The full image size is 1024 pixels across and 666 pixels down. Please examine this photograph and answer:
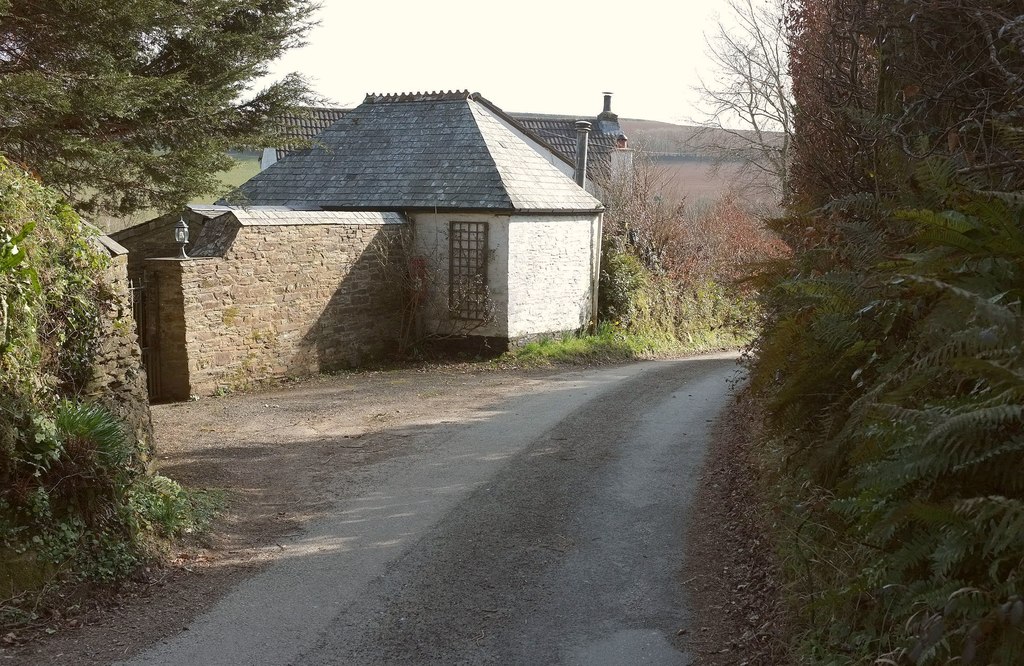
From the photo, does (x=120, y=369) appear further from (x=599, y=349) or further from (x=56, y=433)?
(x=599, y=349)

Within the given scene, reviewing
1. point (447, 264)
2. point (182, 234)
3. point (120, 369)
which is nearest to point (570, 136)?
point (447, 264)

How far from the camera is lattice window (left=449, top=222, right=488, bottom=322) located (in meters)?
20.0

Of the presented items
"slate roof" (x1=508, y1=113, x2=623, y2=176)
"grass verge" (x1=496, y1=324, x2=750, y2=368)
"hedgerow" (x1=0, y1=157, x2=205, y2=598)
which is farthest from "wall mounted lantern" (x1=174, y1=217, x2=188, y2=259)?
"slate roof" (x1=508, y1=113, x2=623, y2=176)

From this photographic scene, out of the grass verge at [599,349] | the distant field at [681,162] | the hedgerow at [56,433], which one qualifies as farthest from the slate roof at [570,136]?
the hedgerow at [56,433]

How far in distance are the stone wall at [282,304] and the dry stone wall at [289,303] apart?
18mm

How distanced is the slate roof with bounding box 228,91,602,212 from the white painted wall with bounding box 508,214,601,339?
1.60ft

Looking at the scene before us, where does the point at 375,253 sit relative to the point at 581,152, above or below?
below

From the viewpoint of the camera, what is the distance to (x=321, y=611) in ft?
21.6

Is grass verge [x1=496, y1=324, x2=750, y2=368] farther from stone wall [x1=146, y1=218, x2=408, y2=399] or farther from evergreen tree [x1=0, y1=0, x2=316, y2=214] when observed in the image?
evergreen tree [x1=0, y1=0, x2=316, y2=214]

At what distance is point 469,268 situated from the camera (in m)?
20.1

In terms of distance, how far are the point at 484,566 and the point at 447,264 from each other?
43.6 ft

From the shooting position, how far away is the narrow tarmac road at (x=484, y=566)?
6.03 metres

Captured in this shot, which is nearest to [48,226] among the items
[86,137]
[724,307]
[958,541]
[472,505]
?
[86,137]

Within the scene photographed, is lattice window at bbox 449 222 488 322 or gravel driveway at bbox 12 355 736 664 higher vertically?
lattice window at bbox 449 222 488 322
